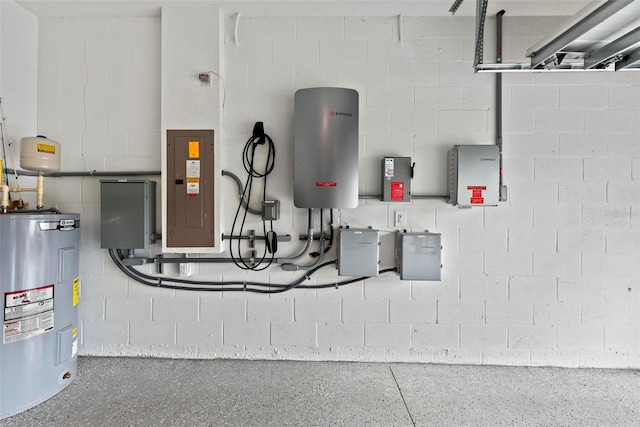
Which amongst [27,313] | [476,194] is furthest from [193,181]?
[476,194]

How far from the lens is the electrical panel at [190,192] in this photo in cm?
187

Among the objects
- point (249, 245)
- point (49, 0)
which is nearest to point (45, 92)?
point (49, 0)

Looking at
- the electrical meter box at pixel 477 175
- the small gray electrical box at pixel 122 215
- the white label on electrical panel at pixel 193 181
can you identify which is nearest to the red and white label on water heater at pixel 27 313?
the small gray electrical box at pixel 122 215

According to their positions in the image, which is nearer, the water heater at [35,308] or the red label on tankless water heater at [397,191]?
the water heater at [35,308]

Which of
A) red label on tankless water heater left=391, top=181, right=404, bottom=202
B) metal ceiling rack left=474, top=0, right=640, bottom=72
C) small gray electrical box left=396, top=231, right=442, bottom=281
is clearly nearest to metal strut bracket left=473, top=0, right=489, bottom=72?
metal ceiling rack left=474, top=0, right=640, bottom=72

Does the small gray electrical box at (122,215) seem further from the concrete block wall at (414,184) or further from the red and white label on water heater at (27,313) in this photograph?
the red and white label on water heater at (27,313)

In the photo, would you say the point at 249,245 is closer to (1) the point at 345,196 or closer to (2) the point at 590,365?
(1) the point at 345,196

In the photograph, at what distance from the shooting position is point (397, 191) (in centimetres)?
189

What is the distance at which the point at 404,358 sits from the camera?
196cm

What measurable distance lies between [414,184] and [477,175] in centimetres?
39

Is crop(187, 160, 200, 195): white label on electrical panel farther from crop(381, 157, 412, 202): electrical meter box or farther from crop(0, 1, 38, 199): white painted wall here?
crop(381, 157, 412, 202): electrical meter box

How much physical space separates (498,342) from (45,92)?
365 cm

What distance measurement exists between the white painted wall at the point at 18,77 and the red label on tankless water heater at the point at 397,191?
2469 mm

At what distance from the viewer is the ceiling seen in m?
1.86
